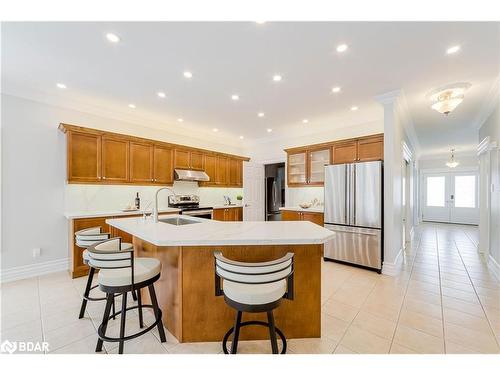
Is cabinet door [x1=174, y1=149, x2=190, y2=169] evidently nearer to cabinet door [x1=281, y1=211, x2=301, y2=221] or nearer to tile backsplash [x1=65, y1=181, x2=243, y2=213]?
tile backsplash [x1=65, y1=181, x2=243, y2=213]

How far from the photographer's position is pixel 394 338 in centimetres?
203

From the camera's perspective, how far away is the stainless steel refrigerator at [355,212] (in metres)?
3.68

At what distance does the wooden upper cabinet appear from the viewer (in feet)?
16.7

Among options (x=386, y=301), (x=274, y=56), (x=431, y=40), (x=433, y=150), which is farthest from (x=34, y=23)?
(x=433, y=150)

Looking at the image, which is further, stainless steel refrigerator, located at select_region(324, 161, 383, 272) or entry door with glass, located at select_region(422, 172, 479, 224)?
entry door with glass, located at select_region(422, 172, 479, 224)

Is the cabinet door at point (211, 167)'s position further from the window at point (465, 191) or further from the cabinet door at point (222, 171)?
the window at point (465, 191)

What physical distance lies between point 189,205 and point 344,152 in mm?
3663

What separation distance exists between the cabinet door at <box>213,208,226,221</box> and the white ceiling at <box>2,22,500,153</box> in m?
2.42

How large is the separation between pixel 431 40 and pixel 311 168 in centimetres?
317

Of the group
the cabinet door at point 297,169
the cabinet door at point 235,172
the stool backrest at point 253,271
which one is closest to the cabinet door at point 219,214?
the cabinet door at point 235,172

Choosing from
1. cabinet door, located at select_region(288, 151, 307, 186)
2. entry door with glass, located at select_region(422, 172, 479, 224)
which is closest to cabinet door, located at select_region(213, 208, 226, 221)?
cabinet door, located at select_region(288, 151, 307, 186)

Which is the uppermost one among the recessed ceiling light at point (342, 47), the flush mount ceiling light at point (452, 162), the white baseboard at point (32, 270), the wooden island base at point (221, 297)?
the recessed ceiling light at point (342, 47)

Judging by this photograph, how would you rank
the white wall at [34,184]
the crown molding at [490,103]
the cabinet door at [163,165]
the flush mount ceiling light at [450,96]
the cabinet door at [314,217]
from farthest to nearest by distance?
the cabinet door at [163,165]
the cabinet door at [314,217]
the white wall at [34,184]
the crown molding at [490,103]
the flush mount ceiling light at [450,96]

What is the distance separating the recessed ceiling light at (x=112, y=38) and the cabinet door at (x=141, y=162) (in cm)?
233
